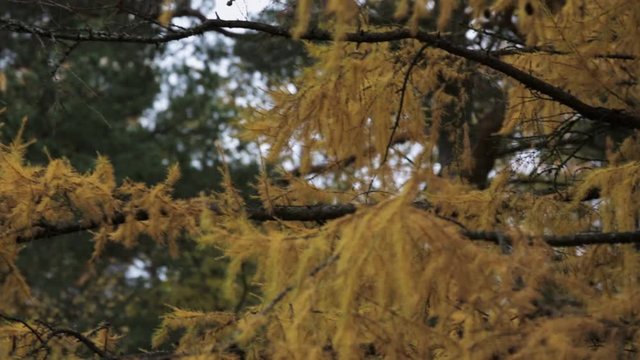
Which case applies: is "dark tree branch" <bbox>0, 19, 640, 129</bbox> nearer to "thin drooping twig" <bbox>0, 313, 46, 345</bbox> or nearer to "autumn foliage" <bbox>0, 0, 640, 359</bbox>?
"autumn foliage" <bbox>0, 0, 640, 359</bbox>

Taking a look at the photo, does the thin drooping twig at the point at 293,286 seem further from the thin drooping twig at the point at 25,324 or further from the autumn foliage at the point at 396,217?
the thin drooping twig at the point at 25,324

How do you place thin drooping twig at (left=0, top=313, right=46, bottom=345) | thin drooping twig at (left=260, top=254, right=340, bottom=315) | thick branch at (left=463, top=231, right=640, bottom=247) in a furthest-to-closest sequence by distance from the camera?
1. thin drooping twig at (left=0, top=313, right=46, bottom=345)
2. thick branch at (left=463, top=231, right=640, bottom=247)
3. thin drooping twig at (left=260, top=254, right=340, bottom=315)

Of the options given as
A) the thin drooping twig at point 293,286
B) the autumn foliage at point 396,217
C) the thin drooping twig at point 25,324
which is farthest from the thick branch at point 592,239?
the thin drooping twig at point 25,324

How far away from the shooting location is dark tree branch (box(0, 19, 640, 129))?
363 centimetres

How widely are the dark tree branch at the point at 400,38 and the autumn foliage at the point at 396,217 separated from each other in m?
0.01

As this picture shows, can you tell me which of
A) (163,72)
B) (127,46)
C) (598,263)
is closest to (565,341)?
(598,263)

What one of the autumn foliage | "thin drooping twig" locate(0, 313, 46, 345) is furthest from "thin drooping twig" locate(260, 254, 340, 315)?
"thin drooping twig" locate(0, 313, 46, 345)

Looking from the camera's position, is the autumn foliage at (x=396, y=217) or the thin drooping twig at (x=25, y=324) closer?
the autumn foliage at (x=396, y=217)

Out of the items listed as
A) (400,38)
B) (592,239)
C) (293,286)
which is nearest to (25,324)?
(293,286)

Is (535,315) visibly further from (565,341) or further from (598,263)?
(598,263)

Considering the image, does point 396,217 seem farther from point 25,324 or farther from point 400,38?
point 25,324

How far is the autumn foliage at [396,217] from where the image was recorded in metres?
2.76

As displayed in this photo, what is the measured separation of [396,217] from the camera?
259cm

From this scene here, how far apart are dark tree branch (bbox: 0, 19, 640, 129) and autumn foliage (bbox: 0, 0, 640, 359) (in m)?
0.01
